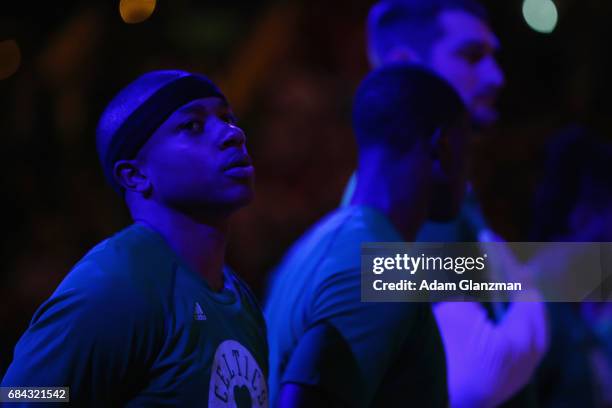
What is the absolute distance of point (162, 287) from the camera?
6.01ft

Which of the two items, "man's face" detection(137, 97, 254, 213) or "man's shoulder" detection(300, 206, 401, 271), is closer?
"man's face" detection(137, 97, 254, 213)

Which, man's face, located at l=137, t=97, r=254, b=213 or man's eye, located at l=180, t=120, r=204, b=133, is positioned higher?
man's eye, located at l=180, t=120, r=204, b=133

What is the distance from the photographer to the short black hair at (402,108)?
257cm

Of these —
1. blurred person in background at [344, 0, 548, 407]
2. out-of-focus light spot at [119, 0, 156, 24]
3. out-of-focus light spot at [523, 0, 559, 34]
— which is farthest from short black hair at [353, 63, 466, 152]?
out-of-focus light spot at [523, 0, 559, 34]

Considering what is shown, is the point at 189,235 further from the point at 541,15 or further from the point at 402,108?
the point at 541,15

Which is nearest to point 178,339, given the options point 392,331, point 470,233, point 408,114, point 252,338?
point 252,338

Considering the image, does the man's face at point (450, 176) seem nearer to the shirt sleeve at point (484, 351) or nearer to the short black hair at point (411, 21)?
the shirt sleeve at point (484, 351)

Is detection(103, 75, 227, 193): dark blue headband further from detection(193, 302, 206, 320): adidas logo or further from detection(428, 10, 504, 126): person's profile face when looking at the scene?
detection(428, 10, 504, 126): person's profile face

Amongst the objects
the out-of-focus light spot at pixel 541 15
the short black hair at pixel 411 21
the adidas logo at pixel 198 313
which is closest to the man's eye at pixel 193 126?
the adidas logo at pixel 198 313

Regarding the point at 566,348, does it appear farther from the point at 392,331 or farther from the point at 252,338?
the point at 252,338

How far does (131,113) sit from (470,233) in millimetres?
1494

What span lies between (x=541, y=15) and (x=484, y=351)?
2.48 meters

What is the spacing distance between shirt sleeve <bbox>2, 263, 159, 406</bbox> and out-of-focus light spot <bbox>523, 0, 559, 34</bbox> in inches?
131

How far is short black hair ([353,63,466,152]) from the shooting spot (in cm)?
257
